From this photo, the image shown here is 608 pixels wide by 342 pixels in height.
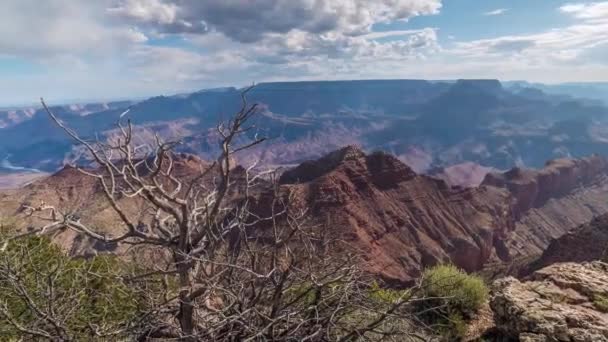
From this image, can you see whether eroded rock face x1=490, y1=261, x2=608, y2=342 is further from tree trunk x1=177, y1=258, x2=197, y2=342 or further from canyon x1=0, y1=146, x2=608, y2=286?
canyon x1=0, y1=146, x2=608, y2=286

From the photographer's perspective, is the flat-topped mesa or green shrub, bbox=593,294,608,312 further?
the flat-topped mesa

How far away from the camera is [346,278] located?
6633mm

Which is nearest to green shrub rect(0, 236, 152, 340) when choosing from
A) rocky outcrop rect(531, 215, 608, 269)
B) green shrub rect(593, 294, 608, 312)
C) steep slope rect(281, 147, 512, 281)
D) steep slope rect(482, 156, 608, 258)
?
green shrub rect(593, 294, 608, 312)

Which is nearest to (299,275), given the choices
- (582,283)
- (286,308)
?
(286,308)

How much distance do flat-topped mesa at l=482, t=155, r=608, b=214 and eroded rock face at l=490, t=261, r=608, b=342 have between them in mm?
132882

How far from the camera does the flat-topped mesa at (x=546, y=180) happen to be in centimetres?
Answer: 13650

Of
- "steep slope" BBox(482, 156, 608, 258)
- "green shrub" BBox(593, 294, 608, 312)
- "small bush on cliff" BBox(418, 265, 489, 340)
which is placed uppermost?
"green shrub" BBox(593, 294, 608, 312)

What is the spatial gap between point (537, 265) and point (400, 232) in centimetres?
2717

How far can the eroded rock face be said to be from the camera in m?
7.58

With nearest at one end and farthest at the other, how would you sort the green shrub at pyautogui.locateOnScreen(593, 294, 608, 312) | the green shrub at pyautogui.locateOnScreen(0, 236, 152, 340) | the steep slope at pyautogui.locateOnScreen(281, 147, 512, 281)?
the green shrub at pyautogui.locateOnScreen(0, 236, 152, 340), the green shrub at pyautogui.locateOnScreen(593, 294, 608, 312), the steep slope at pyautogui.locateOnScreen(281, 147, 512, 281)

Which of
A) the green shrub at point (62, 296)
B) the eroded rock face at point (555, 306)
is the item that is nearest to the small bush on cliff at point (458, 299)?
the eroded rock face at point (555, 306)

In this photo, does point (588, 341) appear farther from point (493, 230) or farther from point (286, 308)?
point (493, 230)

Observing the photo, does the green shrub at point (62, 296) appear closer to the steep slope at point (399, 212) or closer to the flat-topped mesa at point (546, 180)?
the steep slope at point (399, 212)

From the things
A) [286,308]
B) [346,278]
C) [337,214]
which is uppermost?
[346,278]
